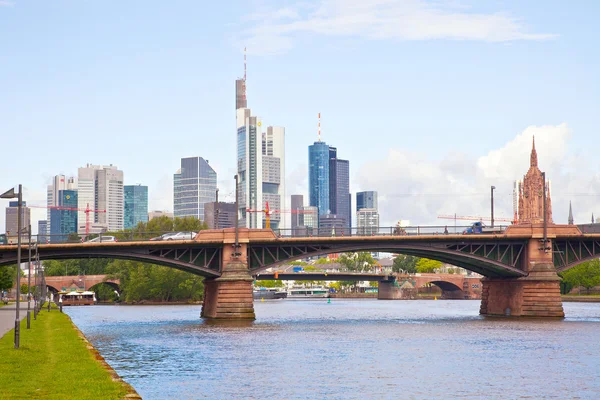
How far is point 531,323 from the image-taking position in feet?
310

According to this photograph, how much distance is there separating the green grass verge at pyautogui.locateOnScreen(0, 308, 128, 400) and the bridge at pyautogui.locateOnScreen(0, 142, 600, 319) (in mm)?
42377

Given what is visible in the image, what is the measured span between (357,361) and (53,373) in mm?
22402

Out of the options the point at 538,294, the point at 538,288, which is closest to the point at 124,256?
the point at 538,288

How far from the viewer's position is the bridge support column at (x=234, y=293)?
9806cm

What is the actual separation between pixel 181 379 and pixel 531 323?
56.2 meters

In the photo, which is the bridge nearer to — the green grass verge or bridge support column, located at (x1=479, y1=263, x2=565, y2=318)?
bridge support column, located at (x1=479, y1=263, x2=565, y2=318)

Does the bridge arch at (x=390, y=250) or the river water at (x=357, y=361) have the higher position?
the bridge arch at (x=390, y=250)

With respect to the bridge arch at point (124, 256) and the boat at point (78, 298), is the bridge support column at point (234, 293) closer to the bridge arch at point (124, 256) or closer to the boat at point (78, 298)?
the bridge arch at point (124, 256)

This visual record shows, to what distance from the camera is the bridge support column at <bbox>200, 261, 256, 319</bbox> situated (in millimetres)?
98062

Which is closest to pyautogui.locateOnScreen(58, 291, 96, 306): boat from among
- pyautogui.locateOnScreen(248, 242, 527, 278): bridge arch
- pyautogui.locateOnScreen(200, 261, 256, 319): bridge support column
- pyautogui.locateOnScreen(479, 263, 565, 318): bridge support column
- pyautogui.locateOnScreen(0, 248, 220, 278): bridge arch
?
pyautogui.locateOnScreen(0, 248, 220, 278): bridge arch

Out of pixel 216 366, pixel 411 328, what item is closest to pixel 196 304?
pixel 411 328

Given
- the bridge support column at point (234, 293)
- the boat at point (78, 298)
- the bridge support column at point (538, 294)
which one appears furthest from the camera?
the boat at point (78, 298)

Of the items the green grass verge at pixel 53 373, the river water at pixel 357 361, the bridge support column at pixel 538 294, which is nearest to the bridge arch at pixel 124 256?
the river water at pixel 357 361

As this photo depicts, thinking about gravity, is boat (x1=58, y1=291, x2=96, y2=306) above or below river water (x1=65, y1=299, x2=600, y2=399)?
below
